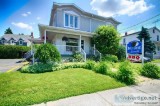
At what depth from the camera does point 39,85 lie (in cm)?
508

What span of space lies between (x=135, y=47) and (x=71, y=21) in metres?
10.2

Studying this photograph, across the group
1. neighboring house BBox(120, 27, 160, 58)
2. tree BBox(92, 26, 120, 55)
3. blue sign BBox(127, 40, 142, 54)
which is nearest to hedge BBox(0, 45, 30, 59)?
tree BBox(92, 26, 120, 55)

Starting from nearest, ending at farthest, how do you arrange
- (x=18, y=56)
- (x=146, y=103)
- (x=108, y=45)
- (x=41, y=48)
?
(x=146, y=103), (x=41, y=48), (x=108, y=45), (x=18, y=56)

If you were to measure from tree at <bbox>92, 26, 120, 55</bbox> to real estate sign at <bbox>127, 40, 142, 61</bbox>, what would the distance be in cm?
529

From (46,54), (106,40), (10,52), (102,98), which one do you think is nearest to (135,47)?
Answer: (106,40)

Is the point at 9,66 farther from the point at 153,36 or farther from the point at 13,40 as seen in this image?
the point at 13,40

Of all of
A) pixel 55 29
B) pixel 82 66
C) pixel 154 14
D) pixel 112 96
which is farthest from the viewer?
pixel 154 14

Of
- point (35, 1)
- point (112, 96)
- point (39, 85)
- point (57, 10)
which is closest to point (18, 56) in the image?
point (57, 10)

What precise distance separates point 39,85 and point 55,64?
13.1 ft

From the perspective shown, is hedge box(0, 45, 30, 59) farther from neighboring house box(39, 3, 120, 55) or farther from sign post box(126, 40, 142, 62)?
sign post box(126, 40, 142, 62)

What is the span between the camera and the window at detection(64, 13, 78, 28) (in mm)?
15805

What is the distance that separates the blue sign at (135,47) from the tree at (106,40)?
524 cm

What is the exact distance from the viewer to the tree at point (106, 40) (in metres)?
14.5

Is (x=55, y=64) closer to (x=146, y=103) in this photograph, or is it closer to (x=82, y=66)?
(x=82, y=66)
